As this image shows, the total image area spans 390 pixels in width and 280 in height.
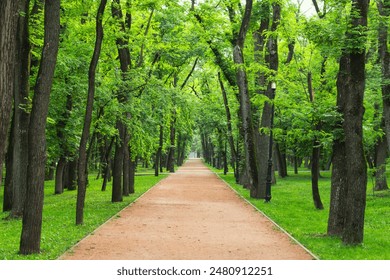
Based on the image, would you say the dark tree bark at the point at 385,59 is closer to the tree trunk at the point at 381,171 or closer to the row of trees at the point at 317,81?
the row of trees at the point at 317,81

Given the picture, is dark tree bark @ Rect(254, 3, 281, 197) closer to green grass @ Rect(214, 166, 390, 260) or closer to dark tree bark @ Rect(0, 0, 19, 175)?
green grass @ Rect(214, 166, 390, 260)

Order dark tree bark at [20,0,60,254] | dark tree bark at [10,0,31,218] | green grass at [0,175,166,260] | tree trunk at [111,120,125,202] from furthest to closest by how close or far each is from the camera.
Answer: tree trunk at [111,120,125,202], dark tree bark at [10,0,31,218], green grass at [0,175,166,260], dark tree bark at [20,0,60,254]

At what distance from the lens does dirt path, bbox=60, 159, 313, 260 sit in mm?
9539

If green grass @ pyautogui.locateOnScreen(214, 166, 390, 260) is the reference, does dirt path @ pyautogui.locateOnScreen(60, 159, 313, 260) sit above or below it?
below

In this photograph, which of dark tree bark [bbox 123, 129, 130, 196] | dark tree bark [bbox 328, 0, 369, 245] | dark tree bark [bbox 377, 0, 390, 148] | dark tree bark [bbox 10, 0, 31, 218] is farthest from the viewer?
dark tree bark [bbox 123, 129, 130, 196]

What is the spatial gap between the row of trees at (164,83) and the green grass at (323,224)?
0.53 m

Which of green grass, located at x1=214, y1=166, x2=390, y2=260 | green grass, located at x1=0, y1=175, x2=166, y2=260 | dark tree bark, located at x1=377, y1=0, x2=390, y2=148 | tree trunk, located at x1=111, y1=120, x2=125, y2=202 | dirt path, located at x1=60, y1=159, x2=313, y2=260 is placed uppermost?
dark tree bark, located at x1=377, y1=0, x2=390, y2=148

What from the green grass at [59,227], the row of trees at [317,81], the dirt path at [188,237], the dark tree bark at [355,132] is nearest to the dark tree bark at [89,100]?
the green grass at [59,227]

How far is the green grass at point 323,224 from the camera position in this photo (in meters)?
9.59

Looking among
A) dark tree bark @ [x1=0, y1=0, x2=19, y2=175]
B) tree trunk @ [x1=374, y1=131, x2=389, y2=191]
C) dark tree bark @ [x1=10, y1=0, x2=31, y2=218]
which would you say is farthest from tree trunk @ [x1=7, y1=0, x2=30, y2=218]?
tree trunk @ [x1=374, y1=131, x2=389, y2=191]

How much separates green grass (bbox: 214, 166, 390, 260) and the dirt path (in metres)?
0.42
